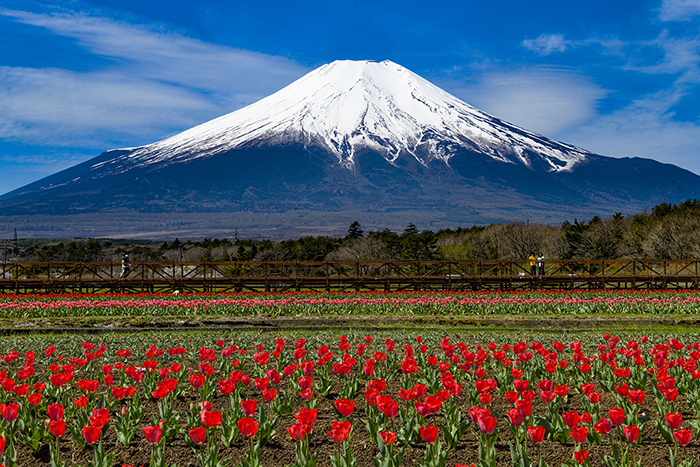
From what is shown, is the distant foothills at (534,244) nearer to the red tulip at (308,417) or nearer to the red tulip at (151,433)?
the red tulip at (308,417)

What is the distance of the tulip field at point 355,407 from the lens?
4301mm

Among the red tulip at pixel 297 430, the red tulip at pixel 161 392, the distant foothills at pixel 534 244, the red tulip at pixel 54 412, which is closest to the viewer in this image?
the red tulip at pixel 297 430

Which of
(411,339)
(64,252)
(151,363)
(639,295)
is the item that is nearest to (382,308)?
(411,339)

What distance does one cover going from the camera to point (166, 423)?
5.35 metres

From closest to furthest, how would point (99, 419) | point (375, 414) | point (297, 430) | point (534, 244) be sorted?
point (297, 430) < point (99, 419) < point (375, 414) < point (534, 244)

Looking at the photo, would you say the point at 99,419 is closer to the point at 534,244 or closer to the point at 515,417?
the point at 515,417

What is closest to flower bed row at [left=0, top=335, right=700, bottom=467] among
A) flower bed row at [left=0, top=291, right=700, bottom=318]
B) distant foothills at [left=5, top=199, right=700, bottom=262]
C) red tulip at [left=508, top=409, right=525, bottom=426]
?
red tulip at [left=508, top=409, right=525, bottom=426]

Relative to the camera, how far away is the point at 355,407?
20.7 ft

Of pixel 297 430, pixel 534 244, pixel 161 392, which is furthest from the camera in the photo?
pixel 534 244

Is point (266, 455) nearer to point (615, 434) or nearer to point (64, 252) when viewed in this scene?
point (615, 434)

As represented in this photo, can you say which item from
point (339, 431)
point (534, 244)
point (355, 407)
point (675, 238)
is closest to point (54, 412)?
point (339, 431)

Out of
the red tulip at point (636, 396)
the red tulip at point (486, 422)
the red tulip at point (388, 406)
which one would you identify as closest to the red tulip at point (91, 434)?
the red tulip at point (388, 406)

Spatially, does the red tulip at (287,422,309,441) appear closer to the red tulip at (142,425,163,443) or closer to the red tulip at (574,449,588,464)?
the red tulip at (142,425,163,443)

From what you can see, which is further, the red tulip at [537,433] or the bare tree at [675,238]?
the bare tree at [675,238]
